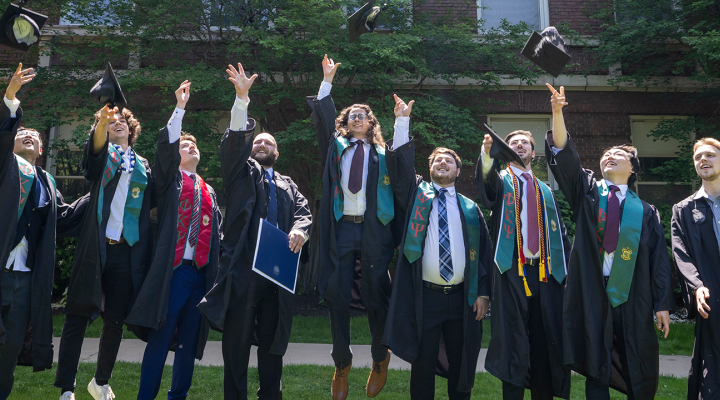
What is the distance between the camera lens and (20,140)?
4195 millimetres

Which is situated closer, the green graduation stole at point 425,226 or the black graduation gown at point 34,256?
the black graduation gown at point 34,256

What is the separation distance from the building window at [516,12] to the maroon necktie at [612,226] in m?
7.87

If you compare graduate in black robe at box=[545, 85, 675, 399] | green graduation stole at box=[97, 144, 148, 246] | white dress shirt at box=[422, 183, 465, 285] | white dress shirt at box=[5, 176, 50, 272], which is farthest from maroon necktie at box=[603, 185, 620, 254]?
white dress shirt at box=[5, 176, 50, 272]

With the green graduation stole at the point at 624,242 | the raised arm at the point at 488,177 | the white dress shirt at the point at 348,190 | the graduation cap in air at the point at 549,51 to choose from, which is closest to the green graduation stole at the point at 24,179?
the white dress shirt at the point at 348,190

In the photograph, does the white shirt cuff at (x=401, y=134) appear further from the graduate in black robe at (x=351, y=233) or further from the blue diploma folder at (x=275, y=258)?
the blue diploma folder at (x=275, y=258)

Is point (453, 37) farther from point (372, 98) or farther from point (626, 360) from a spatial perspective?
point (626, 360)

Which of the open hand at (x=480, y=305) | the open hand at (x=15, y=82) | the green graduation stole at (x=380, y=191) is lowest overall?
the open hand at (x=480, y=305)

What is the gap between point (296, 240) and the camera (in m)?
4.00

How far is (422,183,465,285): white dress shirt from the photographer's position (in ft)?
12.9

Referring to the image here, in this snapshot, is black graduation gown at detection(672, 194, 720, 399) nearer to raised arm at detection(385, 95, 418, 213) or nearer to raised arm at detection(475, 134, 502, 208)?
raised arm at detection(475, 134, 502, 208)

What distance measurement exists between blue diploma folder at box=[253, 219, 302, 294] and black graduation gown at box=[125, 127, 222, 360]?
66 cm

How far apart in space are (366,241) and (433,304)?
0.66 metres

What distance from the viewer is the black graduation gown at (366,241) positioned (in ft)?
13.1

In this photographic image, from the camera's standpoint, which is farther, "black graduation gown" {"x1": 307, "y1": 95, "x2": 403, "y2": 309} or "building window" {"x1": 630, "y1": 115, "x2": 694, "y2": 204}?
"building window" {"x1": 630, "y1": 115, "x2": 694, "y2": 204}
